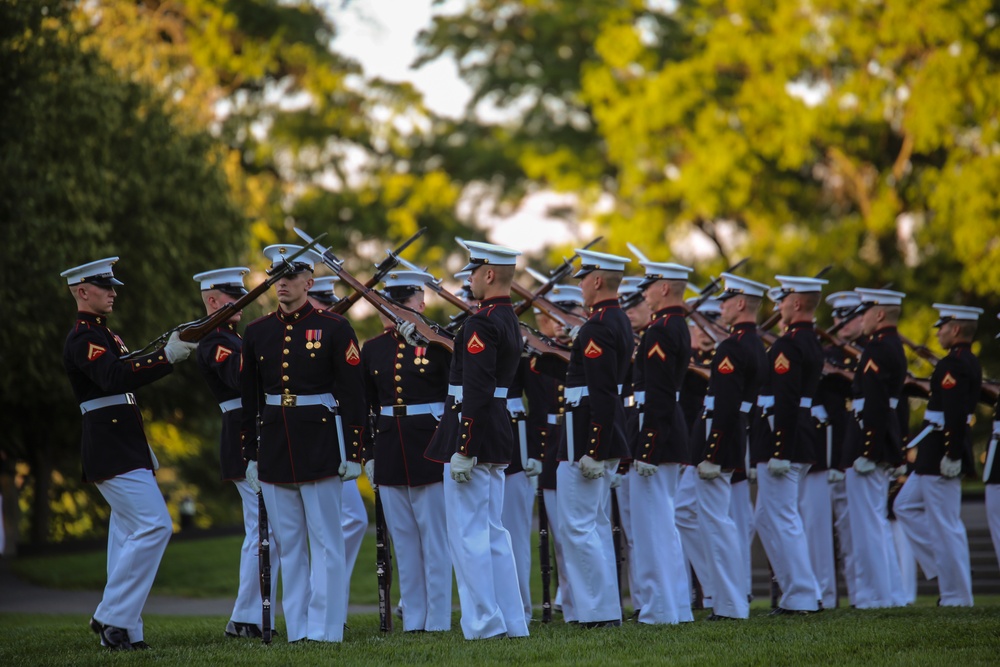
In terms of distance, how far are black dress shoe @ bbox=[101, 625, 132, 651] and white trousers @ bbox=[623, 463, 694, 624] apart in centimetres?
331

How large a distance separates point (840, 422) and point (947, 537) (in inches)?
52.9

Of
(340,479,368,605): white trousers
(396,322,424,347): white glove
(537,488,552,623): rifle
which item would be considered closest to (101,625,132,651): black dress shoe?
(340,479,368,605): white trousers

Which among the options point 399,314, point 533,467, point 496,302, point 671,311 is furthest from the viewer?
point 533,467

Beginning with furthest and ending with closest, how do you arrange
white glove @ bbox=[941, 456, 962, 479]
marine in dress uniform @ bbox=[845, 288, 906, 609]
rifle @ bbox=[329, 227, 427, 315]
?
marine in dress uniform @ bbox=[845, 288, 906, 609]
white glove @ bbox=[941, 456, 962, 479]
rifle @ bbox=[329, 227, 427, 315]

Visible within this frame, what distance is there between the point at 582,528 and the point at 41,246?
31.8 ft

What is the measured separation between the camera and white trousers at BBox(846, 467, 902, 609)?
10633mm

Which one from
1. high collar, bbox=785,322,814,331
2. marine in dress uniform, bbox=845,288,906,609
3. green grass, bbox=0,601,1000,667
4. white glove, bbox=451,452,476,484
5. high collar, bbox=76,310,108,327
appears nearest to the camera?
green grass, bbox=0,601,1000,667

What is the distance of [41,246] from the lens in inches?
617

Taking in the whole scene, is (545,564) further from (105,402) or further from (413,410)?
(105,402)

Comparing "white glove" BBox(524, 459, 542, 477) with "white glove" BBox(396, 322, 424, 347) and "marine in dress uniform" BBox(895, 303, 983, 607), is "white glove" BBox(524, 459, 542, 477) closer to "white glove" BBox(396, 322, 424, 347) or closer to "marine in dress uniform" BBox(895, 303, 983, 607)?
"white glove" BBox(396, 322, 424, 347)

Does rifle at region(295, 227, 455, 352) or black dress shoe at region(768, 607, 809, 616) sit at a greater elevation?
rifle at region(295, 227, 455, 352)

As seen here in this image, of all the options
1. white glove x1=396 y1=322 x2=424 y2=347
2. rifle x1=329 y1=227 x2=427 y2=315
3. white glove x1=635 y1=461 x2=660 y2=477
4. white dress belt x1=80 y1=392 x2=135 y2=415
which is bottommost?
white glove x1=635 y1=461 x2=660 y2=477

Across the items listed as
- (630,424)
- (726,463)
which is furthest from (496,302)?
(726,463)

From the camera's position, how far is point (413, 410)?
29.4ft
